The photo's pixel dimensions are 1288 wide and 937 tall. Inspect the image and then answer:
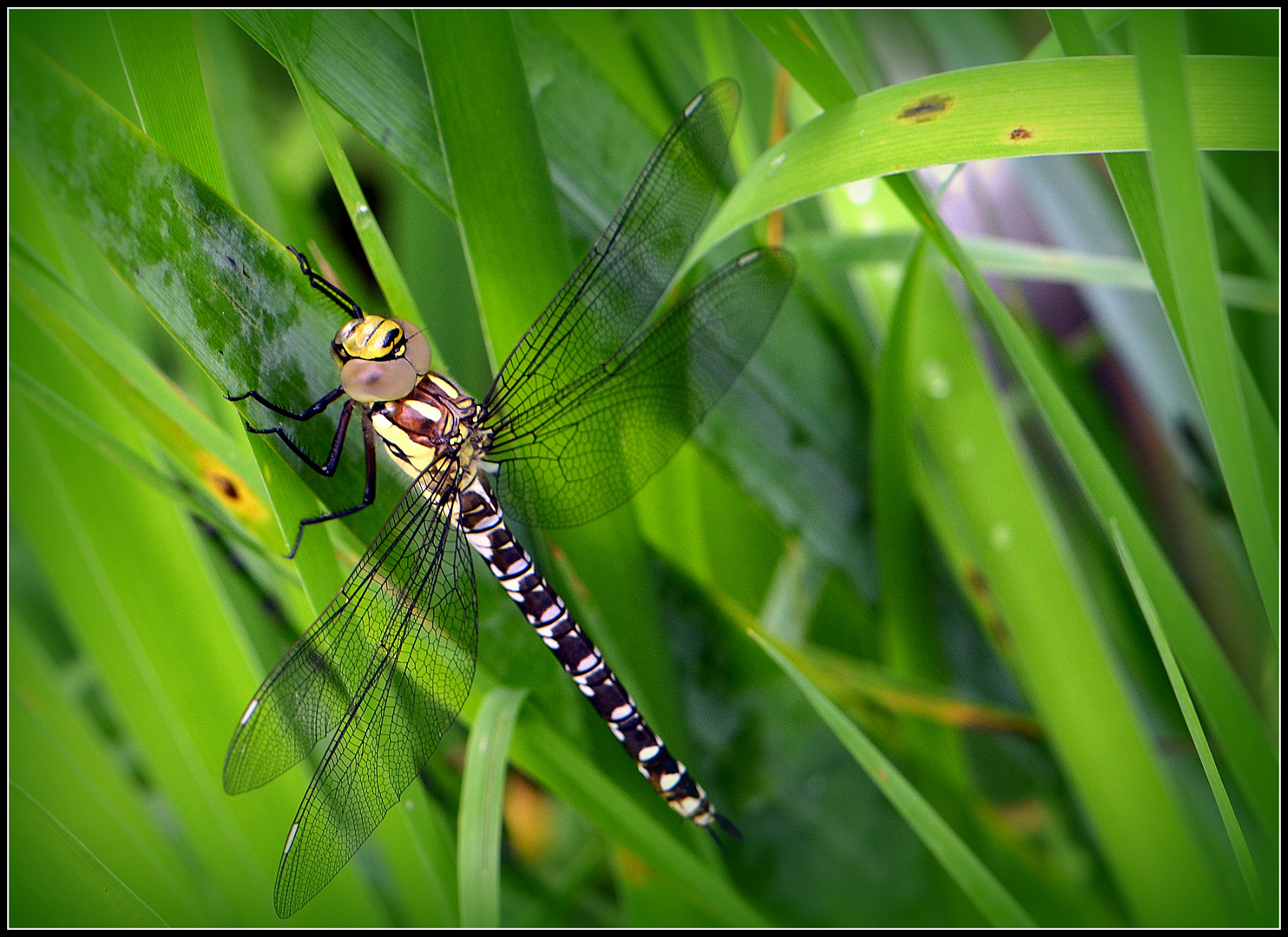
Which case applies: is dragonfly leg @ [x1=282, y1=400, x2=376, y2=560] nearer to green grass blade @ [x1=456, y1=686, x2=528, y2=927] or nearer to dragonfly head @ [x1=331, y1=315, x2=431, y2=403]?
dragonfly head @ [x1=331, y1=315, x2=431, y2=403]

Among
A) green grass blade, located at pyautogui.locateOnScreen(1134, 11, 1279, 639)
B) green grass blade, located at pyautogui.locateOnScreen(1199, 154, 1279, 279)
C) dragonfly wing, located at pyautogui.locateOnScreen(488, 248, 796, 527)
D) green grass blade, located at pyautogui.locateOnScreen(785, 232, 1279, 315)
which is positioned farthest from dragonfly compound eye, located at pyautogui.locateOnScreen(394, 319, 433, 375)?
green grass blade, located at pyautogui.locateOnScreen(1199, 154, 1279, 279)

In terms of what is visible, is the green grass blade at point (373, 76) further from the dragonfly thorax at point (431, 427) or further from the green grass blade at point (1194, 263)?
the green grass blade at point (1194, 263)

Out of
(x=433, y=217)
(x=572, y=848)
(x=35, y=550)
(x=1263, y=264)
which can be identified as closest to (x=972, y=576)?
(x=1263, y=264)

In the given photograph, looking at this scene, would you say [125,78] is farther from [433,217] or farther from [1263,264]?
[1263,264]

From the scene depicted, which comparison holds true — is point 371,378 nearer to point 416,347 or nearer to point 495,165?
point 416,347

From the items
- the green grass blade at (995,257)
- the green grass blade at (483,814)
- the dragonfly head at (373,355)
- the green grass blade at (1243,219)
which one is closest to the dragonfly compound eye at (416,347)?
the dragonfly head at (373,355)

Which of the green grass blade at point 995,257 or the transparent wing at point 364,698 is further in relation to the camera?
the green grass blade at point 995,257
